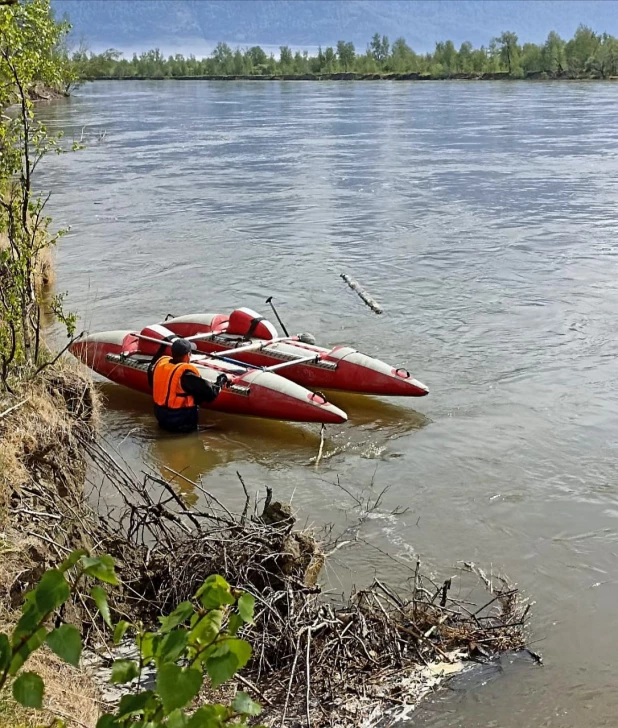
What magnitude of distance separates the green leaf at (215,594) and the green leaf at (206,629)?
3 centimetres

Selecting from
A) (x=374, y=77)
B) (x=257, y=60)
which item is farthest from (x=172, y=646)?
(x=257, y=60)

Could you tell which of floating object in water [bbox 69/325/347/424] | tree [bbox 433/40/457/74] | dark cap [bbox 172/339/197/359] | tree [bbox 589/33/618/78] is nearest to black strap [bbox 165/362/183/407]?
dark cap [bbox 172/339/197/359]

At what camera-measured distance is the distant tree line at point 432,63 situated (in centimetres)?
6819

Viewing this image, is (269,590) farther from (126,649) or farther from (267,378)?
(267,378)

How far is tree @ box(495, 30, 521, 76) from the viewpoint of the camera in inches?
2846

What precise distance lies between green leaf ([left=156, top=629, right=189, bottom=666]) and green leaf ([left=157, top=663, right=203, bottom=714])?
4cm

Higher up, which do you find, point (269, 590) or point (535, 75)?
point (535, 75)

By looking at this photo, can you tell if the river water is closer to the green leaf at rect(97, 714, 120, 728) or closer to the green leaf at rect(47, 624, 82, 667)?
the green leaf at rect(97, 714, 120, 728)

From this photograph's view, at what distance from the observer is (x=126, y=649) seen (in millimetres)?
4742

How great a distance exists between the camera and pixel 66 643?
1.74m

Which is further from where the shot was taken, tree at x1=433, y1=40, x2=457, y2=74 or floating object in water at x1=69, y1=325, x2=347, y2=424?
tree at x1=433, y1=40, x2=457, y2=74

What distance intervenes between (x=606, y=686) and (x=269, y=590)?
1897mm

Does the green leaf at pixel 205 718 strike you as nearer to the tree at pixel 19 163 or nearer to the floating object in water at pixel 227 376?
the tree at pixel 19 163

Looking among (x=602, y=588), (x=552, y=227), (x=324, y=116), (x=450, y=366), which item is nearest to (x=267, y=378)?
(x=450, y=366)
